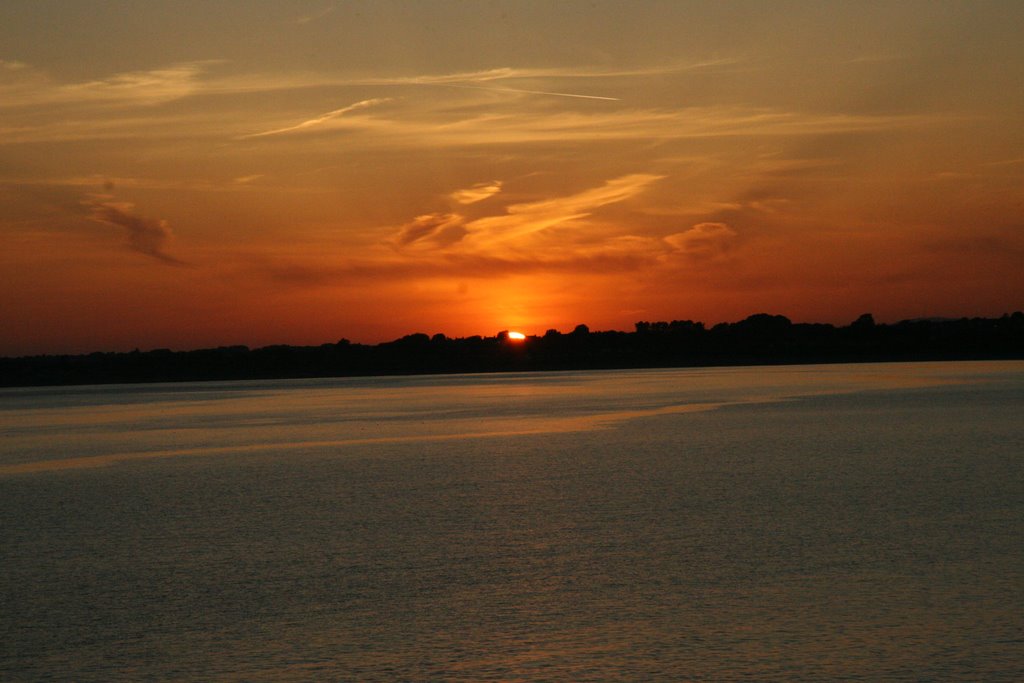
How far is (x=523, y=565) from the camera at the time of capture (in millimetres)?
15438

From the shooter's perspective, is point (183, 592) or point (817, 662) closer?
point (817, 662)

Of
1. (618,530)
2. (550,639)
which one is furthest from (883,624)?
(618,530)

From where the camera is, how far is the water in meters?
10.9

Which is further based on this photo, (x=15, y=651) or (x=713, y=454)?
(x=713, y=454)

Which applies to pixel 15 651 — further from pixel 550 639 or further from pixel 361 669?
pixel 550 639

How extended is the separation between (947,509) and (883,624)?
29.3 feet

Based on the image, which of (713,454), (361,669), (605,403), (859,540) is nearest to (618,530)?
(859,540)

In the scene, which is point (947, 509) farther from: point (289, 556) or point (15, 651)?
point (15, 651)

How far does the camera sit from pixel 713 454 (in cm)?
3222

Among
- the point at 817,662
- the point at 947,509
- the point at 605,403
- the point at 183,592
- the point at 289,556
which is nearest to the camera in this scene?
the point at 817,662

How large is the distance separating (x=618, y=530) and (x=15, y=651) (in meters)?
9.43

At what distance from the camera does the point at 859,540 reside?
16.9 m

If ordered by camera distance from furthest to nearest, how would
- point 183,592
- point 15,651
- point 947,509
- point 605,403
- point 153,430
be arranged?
point 605,403 → point 153,430 → point 947,509 → point 183,592 → point 15,651

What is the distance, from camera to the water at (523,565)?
1088cm
